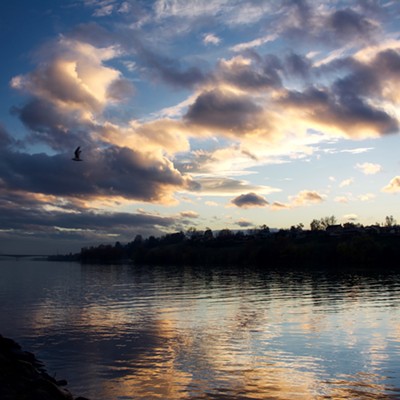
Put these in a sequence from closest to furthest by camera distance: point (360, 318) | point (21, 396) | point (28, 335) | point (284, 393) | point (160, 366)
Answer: point (21, 396)
point (284, 393)
point (160, 366)
point (28, 335)
point (360, 318)

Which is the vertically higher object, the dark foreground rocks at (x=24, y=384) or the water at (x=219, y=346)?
the dark foreground rocks at (x=24, y=384)

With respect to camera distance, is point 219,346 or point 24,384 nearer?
point 24,384

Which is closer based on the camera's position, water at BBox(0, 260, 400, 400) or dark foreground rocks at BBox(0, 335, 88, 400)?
dark foreground rocks at BBox(0, 335, 88, 400)

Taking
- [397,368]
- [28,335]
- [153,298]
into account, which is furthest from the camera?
[153,298]

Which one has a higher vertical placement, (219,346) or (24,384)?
→ (24,384)

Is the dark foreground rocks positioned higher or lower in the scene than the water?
higher

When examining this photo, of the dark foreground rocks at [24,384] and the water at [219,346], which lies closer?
the dark foreground rocks at [24,384]

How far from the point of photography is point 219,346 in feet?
117

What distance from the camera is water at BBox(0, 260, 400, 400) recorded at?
989 inches

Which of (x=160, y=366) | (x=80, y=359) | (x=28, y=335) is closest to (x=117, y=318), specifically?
(x=28, y=335)

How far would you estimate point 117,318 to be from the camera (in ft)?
173

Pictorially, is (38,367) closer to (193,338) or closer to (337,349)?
(193,338)

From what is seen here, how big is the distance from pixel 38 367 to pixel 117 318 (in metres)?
23.2

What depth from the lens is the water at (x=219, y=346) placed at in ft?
82.4
